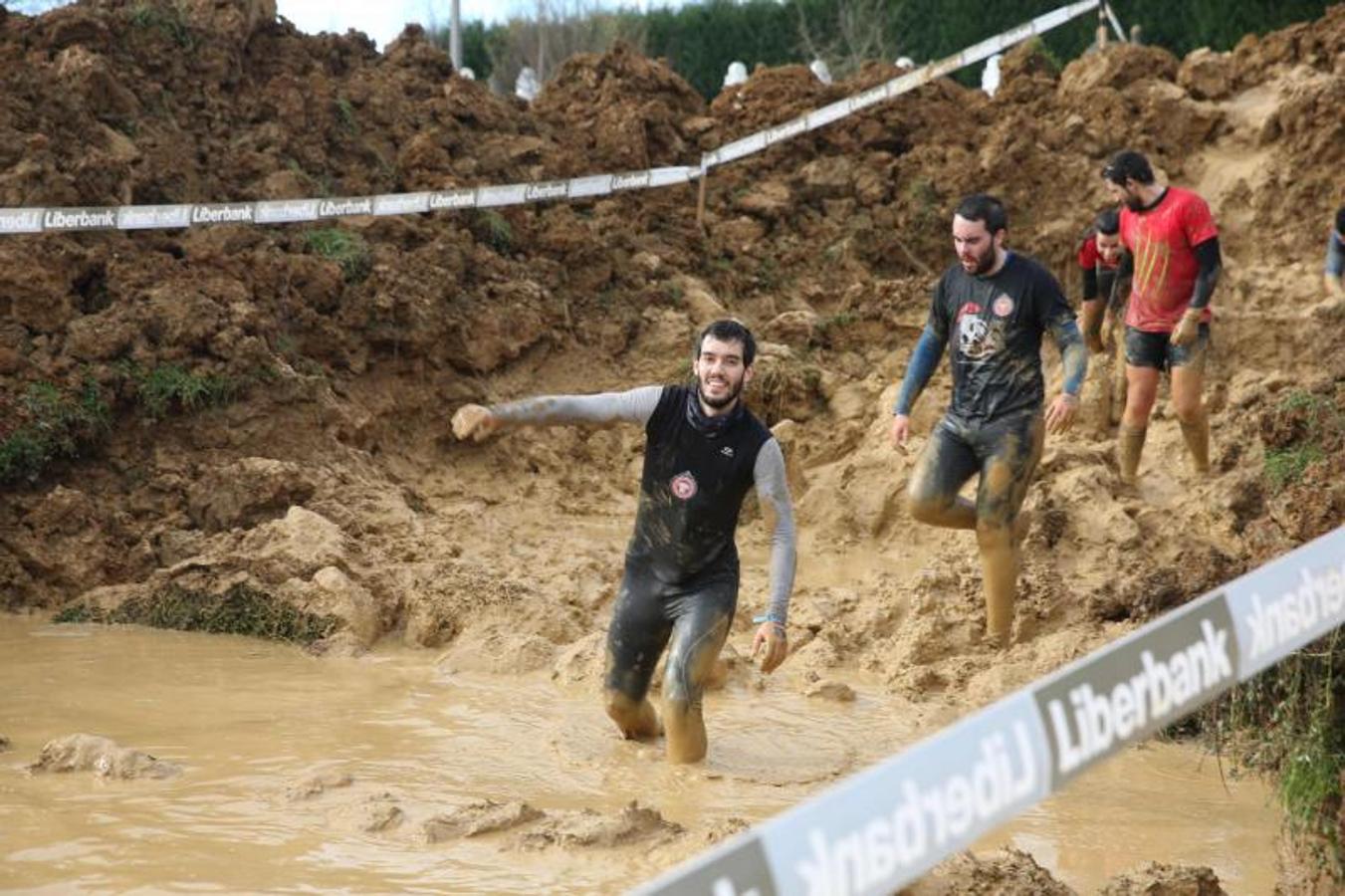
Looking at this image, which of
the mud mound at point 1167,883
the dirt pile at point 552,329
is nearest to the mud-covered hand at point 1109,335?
the dirt pile at point 552,329

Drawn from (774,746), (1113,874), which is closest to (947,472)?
(774,746)

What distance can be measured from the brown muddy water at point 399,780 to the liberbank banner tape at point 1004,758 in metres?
1.87

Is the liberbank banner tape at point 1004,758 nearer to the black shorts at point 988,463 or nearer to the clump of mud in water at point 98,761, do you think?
the clump of mud in water at point 98,761

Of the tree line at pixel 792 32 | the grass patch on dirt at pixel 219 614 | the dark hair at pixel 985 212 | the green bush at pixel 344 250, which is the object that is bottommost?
the grass patch on dirt at pixel 219 614

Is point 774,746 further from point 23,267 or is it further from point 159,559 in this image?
point 23,267

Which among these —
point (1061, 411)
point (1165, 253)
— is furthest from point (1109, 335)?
point (1061, 411)

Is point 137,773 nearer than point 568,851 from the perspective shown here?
No

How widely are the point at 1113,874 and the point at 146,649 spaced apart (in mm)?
5078

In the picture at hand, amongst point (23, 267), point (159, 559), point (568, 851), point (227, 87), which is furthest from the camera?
point (227, 87)

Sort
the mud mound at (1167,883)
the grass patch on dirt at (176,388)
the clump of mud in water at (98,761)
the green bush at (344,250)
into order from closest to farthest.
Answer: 1. the mud mound at (1167,883)
2. the clump of mud in water at (98,761)
3. the grass patch on dirt at (176,388)
4. the green bush at (344,250)

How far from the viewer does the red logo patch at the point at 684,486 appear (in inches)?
235

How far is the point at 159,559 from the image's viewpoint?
29.2 feet

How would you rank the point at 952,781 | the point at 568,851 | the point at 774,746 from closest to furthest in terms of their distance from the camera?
the point at 952,781
the point at 568,851
the point at 774,746

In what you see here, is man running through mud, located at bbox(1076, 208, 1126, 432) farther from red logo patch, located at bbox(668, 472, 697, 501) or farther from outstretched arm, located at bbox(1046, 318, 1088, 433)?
red logo patch, located at bbox(668, 472, 697, 501)
